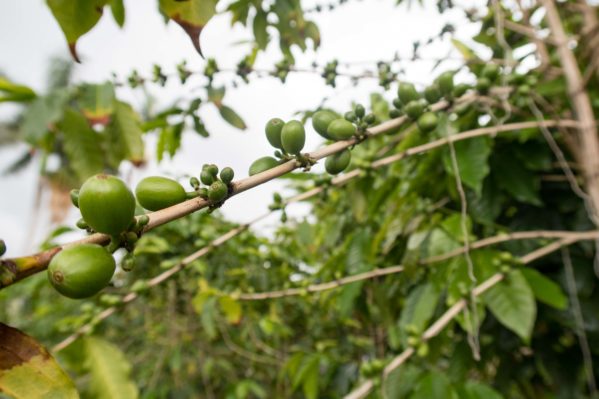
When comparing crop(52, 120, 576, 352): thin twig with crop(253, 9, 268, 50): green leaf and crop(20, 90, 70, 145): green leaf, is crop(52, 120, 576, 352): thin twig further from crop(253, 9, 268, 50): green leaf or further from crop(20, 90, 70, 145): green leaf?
crop(20, 90, 70, 145): green leaf

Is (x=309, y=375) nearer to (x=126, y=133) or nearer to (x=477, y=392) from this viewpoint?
(x=477, y=392)

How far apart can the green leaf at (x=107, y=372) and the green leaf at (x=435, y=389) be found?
0.97m

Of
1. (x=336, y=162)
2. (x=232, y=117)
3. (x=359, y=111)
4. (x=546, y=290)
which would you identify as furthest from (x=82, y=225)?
(x=546, y=290)

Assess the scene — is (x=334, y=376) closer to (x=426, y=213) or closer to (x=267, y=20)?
(x=426, y=213)

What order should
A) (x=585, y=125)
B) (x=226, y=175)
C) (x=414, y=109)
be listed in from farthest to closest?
(x=585, y=125) → (x=414, y=109) → (x=226, y=175)

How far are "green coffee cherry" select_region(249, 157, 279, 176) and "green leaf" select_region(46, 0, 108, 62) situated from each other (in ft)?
1.13

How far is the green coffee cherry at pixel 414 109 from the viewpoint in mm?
862

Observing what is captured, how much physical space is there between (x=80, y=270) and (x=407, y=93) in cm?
70

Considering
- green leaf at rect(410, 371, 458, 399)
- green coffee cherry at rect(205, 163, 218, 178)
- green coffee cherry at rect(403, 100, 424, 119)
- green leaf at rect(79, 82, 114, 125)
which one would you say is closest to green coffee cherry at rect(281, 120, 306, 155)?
green coffee cherry at rect(205, 163, 218, 178)

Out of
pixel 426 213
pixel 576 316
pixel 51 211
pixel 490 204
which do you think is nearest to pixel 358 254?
pixel 426 213

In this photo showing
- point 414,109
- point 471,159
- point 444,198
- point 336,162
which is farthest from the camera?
point 444,198

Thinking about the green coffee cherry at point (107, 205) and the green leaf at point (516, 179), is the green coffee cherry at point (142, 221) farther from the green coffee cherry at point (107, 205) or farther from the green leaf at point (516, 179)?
the green leaf at point (516, 179)

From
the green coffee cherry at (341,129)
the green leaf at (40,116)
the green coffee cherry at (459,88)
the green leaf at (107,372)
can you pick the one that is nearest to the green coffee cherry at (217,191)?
the green coffee cherry at (341,129)

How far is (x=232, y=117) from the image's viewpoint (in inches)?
51.8
